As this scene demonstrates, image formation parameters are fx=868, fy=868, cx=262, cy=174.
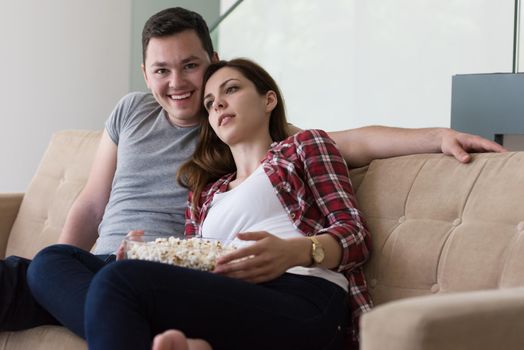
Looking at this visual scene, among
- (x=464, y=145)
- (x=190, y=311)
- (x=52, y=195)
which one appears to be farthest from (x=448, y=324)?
(x=52, y=195)

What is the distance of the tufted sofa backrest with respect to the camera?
165cm

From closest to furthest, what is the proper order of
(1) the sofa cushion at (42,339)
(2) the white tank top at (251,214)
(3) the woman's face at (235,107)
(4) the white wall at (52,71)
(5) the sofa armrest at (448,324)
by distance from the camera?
(5) the sofa armrest at (448,324) → (1) the sofa cushion at (42,339) → (2) the white tank top at (251,214) → (3) the woman's face at (235,107) → (4) the white wall at (52,71)

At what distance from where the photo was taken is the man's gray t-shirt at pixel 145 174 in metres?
2.26

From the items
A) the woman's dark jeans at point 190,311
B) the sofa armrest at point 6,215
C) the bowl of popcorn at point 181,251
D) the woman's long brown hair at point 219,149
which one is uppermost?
the woman's long brown hair at point 219,149

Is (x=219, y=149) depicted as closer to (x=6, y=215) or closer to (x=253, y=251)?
(x=253, y=251)

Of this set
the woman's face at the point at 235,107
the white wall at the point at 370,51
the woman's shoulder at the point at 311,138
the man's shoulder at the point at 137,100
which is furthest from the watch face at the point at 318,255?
the white wall at the point at 370,51

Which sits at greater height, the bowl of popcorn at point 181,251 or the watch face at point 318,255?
the bowl of popcorn at point 181,251

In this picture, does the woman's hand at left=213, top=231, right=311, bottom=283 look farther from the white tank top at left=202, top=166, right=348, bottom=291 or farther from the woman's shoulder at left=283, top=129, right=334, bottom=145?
the woman's shoulder at left=283, top=129, right=334, bottom=145

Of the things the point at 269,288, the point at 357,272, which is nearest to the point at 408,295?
the point at 357,272

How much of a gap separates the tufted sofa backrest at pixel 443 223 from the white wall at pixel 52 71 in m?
3.63

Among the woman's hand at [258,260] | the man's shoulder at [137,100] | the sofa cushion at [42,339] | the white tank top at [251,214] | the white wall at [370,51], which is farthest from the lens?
the white wall at [370,51]

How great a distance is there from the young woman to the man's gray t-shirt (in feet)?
0.28

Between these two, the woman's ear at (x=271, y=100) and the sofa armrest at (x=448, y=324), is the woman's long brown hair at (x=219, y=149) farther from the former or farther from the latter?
the sofa armrest at (x=448, y=324)

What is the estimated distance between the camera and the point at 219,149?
2.25 metres
